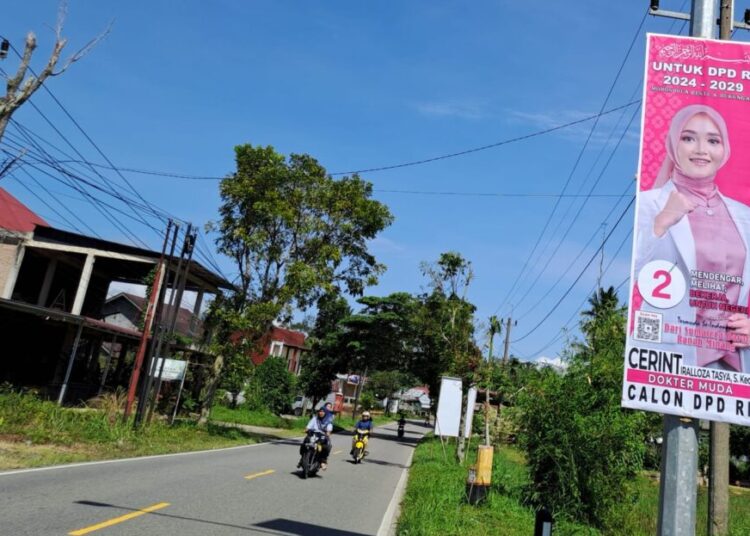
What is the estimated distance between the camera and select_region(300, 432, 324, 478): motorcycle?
16.1 meters

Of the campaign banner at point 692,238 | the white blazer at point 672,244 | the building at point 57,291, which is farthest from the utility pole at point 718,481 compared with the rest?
the building at point 57,291

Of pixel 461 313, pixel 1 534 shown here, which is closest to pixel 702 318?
pixel 1 534

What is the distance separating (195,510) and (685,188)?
327 inches

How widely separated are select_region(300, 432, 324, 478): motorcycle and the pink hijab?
43.1 feet

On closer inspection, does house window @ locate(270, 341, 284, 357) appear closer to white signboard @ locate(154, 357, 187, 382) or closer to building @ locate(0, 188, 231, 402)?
building @ locate(0, 188, 231, 402)

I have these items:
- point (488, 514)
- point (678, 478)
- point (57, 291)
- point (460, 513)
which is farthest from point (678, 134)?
point (57, 291)

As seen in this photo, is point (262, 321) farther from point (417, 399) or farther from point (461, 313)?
point (417, 399)

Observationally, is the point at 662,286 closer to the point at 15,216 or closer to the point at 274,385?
the point at 15,216

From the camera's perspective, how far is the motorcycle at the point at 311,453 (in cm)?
1606

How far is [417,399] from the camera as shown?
121375 mm

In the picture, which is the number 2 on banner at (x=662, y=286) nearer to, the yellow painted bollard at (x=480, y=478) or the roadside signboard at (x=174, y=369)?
the yellow painted bollard at (x=480, y=478)

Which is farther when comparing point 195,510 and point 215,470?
point 215,470

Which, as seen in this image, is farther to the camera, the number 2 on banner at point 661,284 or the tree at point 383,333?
the tree at point 383,333

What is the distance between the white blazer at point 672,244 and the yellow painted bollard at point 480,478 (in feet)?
27.9
